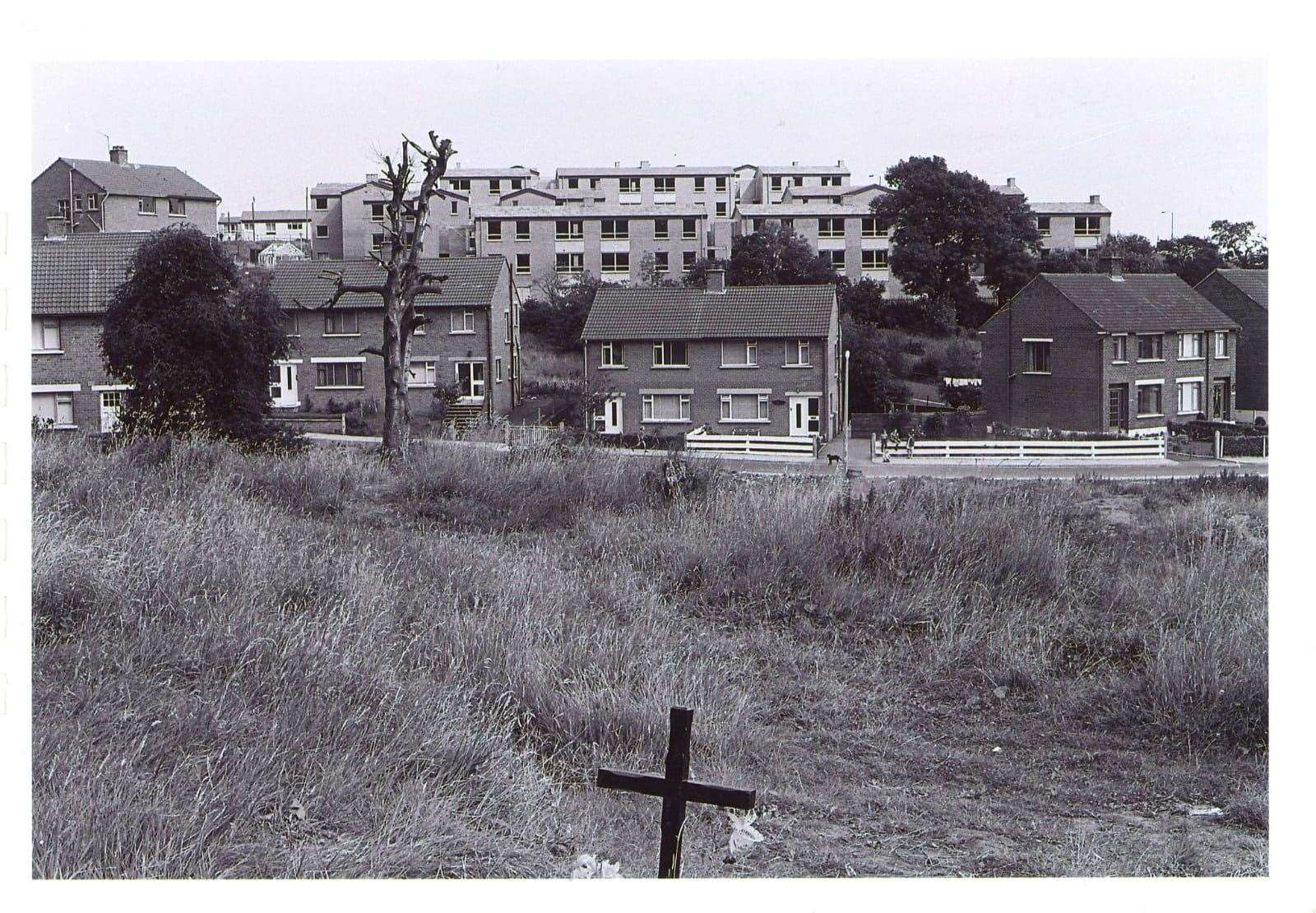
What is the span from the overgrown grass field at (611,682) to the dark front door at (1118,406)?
30081mm

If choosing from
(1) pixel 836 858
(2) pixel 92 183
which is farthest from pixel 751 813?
(2) pixel 92 183

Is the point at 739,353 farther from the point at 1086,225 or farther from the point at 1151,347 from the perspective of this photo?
the point at 1086,225

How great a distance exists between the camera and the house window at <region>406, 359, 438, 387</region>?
43.7 m

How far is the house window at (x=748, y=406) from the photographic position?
40.7 meters

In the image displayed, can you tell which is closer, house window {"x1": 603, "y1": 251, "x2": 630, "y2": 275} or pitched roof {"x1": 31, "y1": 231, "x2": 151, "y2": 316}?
pitched roof {"x1": 31, "y1": 231, "x2": 151, "y2": 316}

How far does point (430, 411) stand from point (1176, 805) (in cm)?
3718

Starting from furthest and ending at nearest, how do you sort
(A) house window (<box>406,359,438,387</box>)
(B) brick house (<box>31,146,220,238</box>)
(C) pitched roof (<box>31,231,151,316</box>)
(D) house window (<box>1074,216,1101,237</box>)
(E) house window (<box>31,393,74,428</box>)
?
(D) house window (<box>1074,216,1101,237</box>)
(A) house window (<box>406,359,438,387</box>)
(B) brick house (<box>31,146,220,238</box>)
(E) house window (<box>31,393,74,428</box>)
(C) pitched roof (<box>31,231,151,316</box>)

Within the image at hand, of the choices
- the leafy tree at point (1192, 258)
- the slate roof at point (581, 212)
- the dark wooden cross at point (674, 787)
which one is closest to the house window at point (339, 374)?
the slate roof at point (581, 212)

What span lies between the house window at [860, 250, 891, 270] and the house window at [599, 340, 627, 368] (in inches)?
920

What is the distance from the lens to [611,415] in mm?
40844

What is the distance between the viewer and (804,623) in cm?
895

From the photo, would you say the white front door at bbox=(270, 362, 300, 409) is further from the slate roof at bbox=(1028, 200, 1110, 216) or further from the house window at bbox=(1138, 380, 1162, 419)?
the slate roof at bbox=(1028, 200, 1110, 216)

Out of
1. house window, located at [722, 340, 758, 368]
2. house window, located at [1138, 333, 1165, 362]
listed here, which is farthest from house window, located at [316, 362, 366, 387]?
house window, located at [1138, 333, 1165, 362]

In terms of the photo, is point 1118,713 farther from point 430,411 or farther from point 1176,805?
point 430,411
